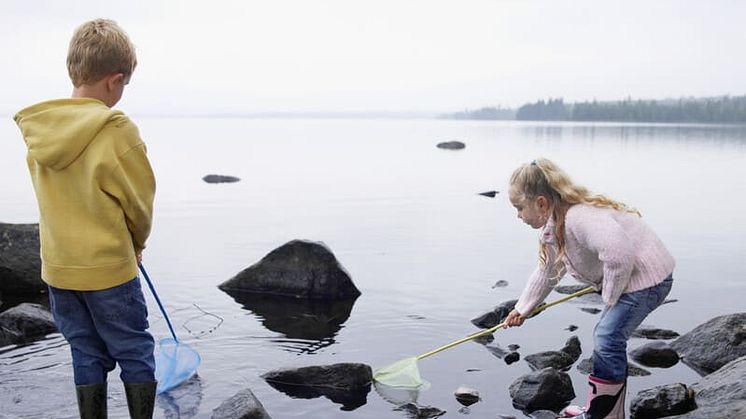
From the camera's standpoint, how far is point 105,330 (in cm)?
360

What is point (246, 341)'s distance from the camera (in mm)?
6699

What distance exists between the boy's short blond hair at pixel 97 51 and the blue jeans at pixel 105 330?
98 centimetres

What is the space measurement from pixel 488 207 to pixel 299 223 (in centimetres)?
491

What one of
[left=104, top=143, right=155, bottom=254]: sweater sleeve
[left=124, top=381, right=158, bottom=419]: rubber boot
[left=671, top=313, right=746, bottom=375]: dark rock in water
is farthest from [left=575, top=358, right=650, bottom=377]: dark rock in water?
[left=104, top=143, right=155, bottom=254]: sweater sleeve

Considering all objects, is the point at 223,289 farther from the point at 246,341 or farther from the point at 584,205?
the point at 584,205

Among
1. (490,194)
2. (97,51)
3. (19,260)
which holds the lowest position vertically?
(490,194)

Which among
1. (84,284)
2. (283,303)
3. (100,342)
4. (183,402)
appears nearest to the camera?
(84,284)

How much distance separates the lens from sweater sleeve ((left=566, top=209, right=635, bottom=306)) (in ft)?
13.8

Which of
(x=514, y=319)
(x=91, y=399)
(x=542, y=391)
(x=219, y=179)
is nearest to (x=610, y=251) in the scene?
(x=514, y=319)

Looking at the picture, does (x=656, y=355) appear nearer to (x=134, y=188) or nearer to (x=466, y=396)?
(x=466, y=396)

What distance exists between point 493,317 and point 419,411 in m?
2.41

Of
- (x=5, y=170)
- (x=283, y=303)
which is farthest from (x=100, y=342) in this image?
(x=5, y=170)

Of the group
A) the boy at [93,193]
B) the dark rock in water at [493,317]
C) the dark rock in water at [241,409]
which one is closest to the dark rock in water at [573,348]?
the dark rock in water at [493,317]

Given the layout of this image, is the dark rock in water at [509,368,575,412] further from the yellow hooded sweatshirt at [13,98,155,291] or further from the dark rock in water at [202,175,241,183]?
the dark rock in water at [202,175,241,183]
